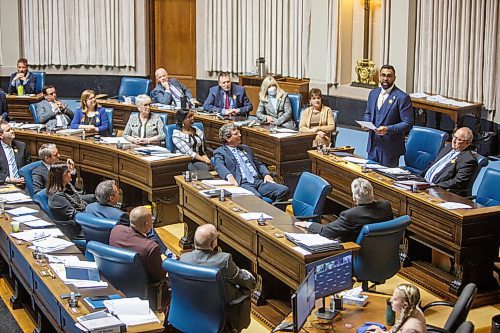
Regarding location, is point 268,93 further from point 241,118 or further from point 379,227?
point 379,227

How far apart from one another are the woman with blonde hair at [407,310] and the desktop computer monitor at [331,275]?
55 cm

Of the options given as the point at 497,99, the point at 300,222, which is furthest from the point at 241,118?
the point at 300,222

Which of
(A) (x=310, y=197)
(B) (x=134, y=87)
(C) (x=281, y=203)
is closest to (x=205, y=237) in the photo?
(A) (x=310, y=197)

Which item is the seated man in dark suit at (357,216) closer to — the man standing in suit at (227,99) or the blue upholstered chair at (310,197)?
the blue upholstered chair at (310,197)

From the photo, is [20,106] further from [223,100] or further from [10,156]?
[10,156]

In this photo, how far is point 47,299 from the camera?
5883 millimetres

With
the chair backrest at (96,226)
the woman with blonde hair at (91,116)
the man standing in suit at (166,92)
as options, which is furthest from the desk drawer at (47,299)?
the man standing in suit at (166,92)

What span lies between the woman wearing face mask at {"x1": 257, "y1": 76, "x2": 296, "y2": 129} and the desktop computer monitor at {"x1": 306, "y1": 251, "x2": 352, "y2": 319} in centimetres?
552

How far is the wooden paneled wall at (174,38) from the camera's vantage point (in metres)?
16.4

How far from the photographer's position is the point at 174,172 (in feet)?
30.1

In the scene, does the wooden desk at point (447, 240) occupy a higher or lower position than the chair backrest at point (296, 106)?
lower

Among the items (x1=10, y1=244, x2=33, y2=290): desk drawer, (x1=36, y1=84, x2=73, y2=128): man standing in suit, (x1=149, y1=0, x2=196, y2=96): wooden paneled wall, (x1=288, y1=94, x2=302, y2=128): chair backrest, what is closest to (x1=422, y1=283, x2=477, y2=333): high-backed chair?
(x1=10, y1=244, x2=33, y2=290): desk drawer

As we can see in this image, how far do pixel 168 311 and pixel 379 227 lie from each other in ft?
5.46

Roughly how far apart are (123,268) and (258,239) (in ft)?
4.10
